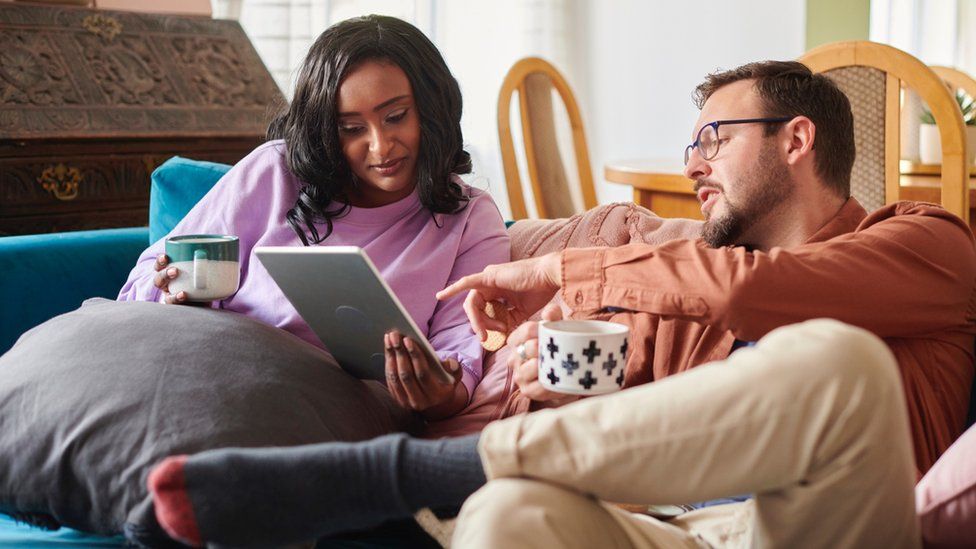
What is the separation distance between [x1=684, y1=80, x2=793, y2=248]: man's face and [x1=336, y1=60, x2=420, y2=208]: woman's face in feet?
1.57

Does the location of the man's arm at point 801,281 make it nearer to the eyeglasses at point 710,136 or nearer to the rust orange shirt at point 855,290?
the rust orange shirt at point 855,290

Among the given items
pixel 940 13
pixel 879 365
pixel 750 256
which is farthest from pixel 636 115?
pixel 879 365

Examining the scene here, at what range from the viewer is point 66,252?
2.05m

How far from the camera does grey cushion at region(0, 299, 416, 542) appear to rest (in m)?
→ 1.31

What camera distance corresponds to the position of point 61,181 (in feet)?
9.09

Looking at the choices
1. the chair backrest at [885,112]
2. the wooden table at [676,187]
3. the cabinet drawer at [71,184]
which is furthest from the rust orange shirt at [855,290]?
the cabinet drawer at [71,184]

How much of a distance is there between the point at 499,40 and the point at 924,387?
11.3ft

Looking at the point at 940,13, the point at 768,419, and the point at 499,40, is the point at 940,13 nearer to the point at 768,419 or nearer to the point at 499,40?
the point at 499,40

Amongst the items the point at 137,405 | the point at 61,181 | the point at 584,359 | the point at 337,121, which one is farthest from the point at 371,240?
the point at 61,181

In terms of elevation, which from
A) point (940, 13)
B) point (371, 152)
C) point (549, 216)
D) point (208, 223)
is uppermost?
point (940, 13)

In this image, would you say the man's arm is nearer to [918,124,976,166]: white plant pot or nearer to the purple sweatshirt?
the purple sweatshirt

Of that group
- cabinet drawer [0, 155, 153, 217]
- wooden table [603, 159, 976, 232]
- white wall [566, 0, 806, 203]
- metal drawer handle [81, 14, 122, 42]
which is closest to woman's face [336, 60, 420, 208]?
wooden table [603, 159, 976, 232]

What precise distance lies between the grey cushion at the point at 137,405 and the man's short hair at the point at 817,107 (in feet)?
2.50

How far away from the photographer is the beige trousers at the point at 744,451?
3.45 ft
